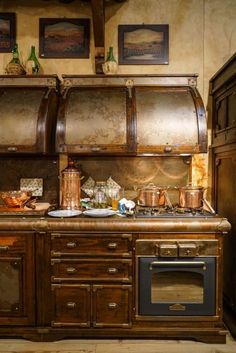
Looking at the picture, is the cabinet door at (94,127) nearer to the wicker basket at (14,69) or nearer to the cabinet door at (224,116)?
the wicker basket at (14,69)

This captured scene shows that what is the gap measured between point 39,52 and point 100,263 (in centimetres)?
214

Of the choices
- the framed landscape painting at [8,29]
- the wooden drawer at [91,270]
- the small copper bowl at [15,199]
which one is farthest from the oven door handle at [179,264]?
the framed landscape painting at [8,29]

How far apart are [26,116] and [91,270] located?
4.61 feet

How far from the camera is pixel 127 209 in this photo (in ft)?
8.64

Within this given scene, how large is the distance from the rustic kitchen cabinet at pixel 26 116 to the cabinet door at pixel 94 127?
0.13 meters

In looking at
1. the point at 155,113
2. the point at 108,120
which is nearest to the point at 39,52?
the point at 108,120

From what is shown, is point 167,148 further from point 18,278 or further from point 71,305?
point 18,278

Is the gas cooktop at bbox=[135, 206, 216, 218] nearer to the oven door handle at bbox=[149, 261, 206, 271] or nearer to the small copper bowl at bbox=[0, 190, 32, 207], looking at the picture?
the oven door handle at bbox=[149, 261, 206, 271]

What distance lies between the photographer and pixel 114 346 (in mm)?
2305

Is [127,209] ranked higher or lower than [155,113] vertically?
lower

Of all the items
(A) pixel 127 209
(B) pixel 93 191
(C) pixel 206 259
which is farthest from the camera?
(B) pixel 93 191

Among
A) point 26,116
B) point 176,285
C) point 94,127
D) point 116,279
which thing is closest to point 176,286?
point 176,285

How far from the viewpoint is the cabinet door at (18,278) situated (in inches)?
93.2

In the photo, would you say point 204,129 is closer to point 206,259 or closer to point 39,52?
point 206,259
